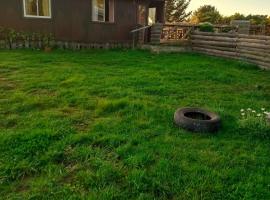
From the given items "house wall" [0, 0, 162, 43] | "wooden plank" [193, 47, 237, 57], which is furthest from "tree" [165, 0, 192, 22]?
"wooden plank" [193, 47, 237, 57]

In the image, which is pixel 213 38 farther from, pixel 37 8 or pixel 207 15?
pixel 207 15

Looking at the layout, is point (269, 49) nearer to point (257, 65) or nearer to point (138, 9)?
point (257, 65)

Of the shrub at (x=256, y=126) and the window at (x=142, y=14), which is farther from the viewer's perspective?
the window at (x=142, y=14)

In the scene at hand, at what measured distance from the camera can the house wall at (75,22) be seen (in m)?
15.7

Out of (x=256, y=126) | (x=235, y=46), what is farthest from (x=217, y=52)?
A: (x=256, y=126)

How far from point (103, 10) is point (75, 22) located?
6.41 ft

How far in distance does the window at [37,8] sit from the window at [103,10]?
2475mm

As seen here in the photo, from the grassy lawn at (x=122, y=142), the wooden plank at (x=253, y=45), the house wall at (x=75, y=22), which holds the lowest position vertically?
the grassy lawn at (x=122, y=142)

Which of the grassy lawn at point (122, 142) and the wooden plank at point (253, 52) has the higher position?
the wooden plank at point (253, 52)

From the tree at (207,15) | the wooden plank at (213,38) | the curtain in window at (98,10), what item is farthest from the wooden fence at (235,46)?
the tree at (207,15)

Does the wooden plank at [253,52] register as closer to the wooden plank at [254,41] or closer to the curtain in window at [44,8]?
the wooden plank at [254,41]

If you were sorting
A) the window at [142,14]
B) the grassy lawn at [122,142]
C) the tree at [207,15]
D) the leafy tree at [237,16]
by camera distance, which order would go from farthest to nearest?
the leafy tree at [237,16] → the tree at [207,15] → the window at [142,14] → the grassy lawn at [122,142]

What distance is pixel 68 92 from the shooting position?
7684 mm

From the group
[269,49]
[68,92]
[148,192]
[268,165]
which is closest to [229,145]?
[268,165]
